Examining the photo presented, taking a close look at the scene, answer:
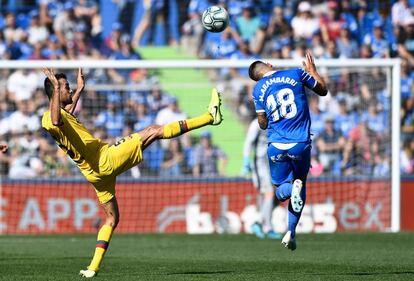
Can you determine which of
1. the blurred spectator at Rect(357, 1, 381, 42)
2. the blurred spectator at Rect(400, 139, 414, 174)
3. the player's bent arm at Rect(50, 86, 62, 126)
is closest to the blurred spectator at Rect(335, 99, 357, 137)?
the blurred spectator at Rect(400, 139, 414, 174)

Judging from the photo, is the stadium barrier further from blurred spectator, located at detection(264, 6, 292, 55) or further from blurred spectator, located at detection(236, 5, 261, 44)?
blurred spectator, located at detection(236, 5, 261, 44)

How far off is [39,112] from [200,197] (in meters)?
4.07

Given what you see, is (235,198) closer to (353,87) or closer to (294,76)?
(353,87)

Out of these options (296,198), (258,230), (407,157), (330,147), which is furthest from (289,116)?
(407,157)

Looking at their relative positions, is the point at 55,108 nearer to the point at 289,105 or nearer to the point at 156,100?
the point at 289,105

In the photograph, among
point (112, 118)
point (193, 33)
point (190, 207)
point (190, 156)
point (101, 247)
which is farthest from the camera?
point (193, 33)

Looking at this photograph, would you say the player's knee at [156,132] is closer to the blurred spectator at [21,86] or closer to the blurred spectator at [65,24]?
the blurred spectator at [21,86]

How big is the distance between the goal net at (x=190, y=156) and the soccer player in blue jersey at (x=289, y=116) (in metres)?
7.59

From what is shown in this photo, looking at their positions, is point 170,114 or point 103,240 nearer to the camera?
point 103,240

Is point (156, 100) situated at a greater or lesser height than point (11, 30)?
lesser

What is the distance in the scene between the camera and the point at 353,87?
2236cm

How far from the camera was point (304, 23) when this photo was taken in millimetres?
25969

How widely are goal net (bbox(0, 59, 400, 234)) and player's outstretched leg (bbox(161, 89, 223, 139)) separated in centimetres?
860

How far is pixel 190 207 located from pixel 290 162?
8.98 m
